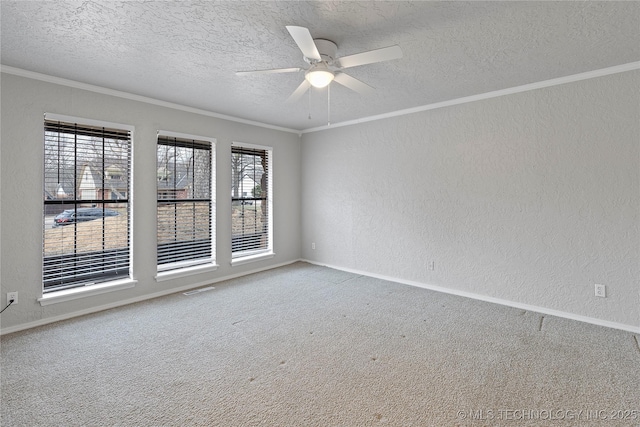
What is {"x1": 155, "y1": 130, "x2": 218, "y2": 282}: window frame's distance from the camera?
13.2 ft

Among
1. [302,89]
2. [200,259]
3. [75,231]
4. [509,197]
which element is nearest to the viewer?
[302,89]

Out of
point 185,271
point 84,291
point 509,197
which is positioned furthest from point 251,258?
point 509,197

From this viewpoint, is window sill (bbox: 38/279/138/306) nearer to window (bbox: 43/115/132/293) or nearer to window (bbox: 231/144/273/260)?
window (bbox: 43/115/132/293)

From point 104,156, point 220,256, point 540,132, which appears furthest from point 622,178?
point 104,156

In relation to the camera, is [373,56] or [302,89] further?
[302,89]

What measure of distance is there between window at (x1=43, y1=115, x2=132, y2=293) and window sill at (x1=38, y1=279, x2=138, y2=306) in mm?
64

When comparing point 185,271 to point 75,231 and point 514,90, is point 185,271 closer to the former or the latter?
point 75,231

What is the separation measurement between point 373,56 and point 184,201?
3.22 meters

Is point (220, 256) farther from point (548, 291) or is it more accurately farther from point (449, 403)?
point (548, 291)

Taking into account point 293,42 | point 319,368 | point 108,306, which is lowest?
point 319,368

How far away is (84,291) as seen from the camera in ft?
11.1

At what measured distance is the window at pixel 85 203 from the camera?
321cm

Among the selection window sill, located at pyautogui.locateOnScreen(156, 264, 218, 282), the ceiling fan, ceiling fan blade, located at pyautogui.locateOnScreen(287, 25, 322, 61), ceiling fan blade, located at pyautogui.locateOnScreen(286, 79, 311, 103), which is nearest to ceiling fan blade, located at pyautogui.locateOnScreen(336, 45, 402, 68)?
the ceiling fan

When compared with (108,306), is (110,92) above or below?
above
